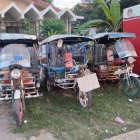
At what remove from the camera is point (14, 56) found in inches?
232

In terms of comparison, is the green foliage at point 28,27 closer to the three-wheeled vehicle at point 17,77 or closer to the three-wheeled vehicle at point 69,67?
the three-wheeled vehicle at point 69,67

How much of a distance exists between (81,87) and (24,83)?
1.34 metres

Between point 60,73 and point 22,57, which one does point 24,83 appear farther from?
point 60,73

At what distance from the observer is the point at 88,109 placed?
607 centimetres

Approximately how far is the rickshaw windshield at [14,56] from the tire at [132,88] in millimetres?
2910

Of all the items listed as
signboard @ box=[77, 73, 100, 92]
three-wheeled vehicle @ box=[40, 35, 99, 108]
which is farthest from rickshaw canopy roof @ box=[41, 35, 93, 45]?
signboard @ box=[77, 73, 100, 92]

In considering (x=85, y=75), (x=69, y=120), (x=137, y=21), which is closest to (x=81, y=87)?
(x=85, y=75)

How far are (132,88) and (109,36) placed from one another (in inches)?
67.1

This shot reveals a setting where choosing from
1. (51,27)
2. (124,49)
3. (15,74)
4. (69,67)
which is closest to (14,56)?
(15,74)

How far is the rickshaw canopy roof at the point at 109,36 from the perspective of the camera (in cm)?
758

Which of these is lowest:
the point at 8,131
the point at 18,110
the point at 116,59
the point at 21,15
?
the point at 8,131

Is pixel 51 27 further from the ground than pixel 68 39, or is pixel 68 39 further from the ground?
pixel 51 27

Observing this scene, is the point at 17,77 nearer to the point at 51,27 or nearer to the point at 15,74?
the point at 15,74

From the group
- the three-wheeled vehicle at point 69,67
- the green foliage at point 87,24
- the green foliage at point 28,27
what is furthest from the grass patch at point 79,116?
the green foliage at point 28,27
